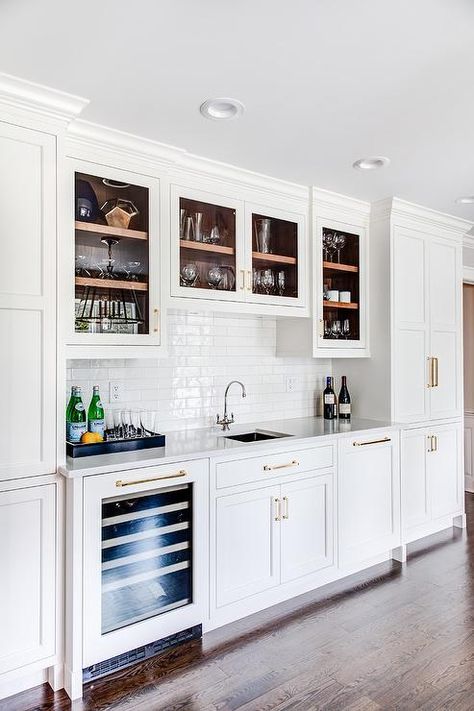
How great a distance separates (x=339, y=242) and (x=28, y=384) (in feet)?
7.79

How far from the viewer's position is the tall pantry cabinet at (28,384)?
2059mm

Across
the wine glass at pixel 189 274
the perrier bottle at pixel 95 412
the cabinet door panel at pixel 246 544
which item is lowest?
the cabinet door panel at pixel 246 544

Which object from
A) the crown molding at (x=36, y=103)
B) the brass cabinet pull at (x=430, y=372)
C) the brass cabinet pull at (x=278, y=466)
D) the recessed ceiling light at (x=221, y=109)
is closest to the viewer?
the crown molding at (x=36, y=103)

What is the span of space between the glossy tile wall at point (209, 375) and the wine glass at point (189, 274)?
1.18ft

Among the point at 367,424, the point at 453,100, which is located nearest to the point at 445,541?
the point at 367,424

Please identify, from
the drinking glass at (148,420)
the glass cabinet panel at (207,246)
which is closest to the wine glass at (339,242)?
the glass cabinet panel at (207,246)

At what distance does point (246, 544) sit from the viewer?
2.66m

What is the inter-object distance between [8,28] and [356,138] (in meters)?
1.63

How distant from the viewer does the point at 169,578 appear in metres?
2.43

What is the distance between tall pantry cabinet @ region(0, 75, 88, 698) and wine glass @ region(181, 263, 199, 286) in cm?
80

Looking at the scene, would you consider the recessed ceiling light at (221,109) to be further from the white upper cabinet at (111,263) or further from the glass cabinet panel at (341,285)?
the glass cabinet panel at (341,285)

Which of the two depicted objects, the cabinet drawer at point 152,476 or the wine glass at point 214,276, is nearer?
the cabinet drawer at point 152,476

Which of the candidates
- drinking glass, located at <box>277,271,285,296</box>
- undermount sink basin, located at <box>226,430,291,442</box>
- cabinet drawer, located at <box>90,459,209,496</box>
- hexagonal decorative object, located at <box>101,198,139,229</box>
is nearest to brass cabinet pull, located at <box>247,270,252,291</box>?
drinking glass, located at <box>277,271,285,296</box>

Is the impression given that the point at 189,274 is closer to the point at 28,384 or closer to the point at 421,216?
the point at 28,384
